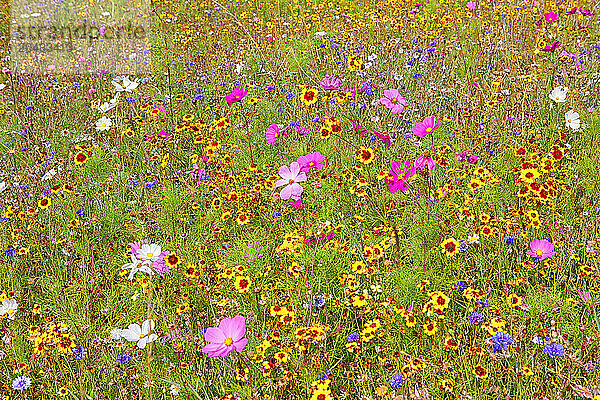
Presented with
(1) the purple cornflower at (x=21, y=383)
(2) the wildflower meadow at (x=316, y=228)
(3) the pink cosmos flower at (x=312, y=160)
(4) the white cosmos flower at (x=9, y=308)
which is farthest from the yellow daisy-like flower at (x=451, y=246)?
(4) the white cosmos flower at (x=9, y=308)

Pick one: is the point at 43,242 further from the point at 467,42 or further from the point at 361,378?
the point at 467,42

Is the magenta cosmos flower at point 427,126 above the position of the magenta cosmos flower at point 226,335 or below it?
above

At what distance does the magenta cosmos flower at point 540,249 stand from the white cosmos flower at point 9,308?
2.00m

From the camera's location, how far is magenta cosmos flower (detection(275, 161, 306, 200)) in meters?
2.15

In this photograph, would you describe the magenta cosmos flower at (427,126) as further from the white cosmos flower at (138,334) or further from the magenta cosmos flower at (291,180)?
the white cosmos flower at (138,334)

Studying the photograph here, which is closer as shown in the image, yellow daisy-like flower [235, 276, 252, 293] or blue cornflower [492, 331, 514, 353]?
blue cornflower [492, 331, 514, 353]

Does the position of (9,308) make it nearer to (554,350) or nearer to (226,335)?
(226,335)

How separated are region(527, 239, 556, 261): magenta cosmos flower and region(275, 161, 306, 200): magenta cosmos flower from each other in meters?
0.96

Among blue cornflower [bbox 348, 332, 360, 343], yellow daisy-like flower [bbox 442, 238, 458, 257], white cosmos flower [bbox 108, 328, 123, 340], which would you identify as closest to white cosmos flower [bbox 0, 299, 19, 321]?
white cosmos flower [bbox 108, 328, 123, 340]

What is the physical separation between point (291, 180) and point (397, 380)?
1.04m

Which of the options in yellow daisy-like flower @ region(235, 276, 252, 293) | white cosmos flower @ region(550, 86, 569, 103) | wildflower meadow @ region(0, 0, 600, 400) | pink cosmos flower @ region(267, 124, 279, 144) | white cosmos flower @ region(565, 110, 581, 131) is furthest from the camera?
white cosmos flower @ region(550, 86, 569, 103)

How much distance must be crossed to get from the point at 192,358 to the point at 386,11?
408cm

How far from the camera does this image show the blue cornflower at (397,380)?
59.4 inches

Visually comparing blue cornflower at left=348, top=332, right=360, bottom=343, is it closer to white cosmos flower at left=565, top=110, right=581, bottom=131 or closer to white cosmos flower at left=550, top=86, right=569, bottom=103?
white cosmos flower at left=565, top=110, right=581, bottom=131
